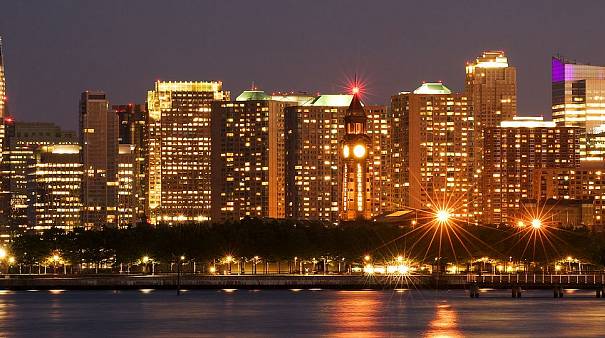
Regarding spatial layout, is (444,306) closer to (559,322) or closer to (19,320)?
(559,322)

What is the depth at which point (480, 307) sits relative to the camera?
19275 centimetres

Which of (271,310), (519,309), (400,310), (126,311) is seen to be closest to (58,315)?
(126,311)

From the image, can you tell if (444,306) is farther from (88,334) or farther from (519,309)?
(88,334)

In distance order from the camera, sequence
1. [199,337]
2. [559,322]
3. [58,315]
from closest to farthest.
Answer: [199,337] → [559,322] → [58,315]

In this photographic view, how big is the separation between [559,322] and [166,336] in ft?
126

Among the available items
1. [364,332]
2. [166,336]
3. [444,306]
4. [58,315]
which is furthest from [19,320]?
[444,306]

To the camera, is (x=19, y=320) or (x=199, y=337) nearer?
(x=199, y=337)

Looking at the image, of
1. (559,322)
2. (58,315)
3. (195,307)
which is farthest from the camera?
(195,307)

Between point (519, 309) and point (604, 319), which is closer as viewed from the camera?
point (604, 319)

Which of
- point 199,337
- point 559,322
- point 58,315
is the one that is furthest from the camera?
point 58,315

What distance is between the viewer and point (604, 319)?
170000 mm

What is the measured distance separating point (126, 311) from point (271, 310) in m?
14.8

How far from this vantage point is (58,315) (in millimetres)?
181000

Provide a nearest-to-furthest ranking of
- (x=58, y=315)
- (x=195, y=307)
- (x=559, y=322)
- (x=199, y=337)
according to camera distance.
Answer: (x=199, y=337)
(x=559, y=322)
(x=58, y=315)
(x=195, y=307)
